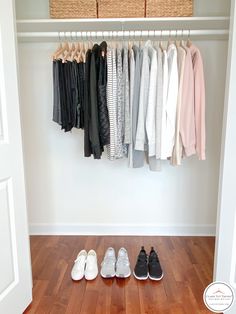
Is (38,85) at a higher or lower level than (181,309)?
higher

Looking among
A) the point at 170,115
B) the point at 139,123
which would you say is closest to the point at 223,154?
Answer: the point at 170,115

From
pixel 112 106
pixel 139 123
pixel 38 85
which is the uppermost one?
pixel 38 85

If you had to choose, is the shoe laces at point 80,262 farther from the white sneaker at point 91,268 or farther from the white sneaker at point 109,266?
the white sneaker at point 109,266

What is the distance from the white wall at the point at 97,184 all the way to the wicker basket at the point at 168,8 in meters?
0.76

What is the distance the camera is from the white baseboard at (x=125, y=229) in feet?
8.07

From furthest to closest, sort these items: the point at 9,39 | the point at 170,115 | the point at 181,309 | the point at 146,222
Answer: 1. the point at 146,222
2. the point at 170,115
3. the point at 181,309
4. the point at 9,39

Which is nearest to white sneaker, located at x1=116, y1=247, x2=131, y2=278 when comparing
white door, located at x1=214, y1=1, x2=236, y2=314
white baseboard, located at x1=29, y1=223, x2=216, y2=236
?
white baseboard, located at x1=29, y1=223, x2=216, y2=236

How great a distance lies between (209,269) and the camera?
76.5 inches

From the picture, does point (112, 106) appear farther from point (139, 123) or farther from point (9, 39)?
point (9, 39)

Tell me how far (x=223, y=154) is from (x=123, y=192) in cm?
120

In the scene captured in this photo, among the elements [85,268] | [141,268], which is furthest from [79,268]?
[141,268]

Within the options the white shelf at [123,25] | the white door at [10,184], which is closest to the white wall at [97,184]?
the white shelf at [123,25]

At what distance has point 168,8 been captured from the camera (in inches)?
70.0

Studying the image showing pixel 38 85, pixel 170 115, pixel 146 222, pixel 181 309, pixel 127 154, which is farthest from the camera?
pixel 146 222
